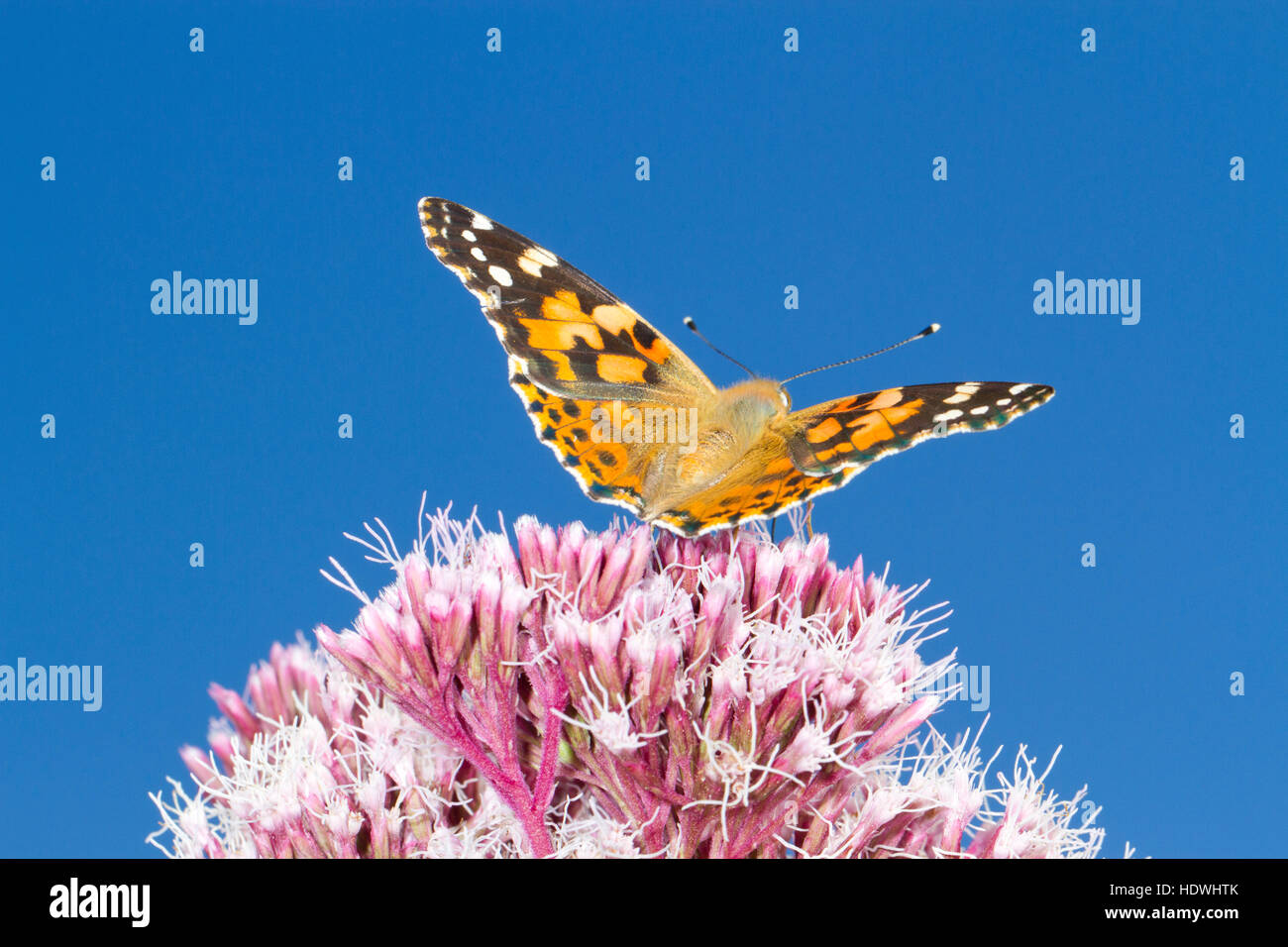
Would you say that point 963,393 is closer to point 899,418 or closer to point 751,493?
point 899,418

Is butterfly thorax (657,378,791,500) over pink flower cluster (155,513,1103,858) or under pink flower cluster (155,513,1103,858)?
over

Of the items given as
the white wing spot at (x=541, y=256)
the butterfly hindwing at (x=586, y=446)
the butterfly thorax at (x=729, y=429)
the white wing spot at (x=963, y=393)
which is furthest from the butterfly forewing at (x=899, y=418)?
the white wing spot at (x=541, y=256)

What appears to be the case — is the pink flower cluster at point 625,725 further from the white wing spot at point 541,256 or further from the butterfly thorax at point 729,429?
the white wing spot at point 541,256

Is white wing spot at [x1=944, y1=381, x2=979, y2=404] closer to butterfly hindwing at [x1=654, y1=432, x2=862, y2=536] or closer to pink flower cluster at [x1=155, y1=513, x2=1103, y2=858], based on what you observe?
butterfly hindwing at [x1=654, y1=432, x2=862, y2=536]

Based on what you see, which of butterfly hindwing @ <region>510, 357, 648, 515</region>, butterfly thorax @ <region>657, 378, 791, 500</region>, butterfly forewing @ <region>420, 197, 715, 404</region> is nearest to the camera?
butterfly hindwing @ <region>510, 357, 648, 515</region>

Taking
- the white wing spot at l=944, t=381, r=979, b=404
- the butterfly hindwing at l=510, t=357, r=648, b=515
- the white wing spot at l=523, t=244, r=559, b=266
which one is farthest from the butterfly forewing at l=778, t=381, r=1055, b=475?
the white wing spot at l=523, t=244, r=559, b=266
